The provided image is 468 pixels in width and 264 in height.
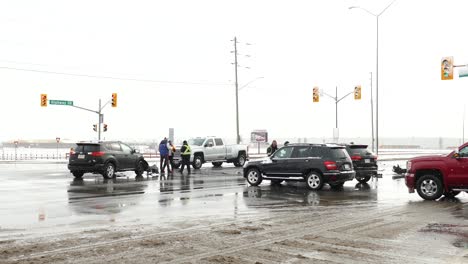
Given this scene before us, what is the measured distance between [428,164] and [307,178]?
418cm

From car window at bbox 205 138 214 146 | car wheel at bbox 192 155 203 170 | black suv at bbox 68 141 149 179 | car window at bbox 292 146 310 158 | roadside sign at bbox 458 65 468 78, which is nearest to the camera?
car window at bbox 292 146 310 158

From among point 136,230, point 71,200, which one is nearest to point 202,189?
point 71,200

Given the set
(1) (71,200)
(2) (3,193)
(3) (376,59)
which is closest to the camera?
(1) (71,200)

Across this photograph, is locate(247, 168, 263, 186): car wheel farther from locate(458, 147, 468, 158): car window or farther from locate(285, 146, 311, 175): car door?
locate(458, 147, 468, 158): car window

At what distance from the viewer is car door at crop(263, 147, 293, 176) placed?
686 inches

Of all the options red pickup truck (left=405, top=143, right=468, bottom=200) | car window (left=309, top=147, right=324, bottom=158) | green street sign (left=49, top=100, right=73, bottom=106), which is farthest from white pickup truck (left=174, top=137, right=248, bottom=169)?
green street sign (left=49, top=100, right=73, bottom=106)

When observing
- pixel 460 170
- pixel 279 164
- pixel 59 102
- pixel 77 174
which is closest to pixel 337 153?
pixel 279 164

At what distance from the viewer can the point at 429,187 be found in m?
14.0

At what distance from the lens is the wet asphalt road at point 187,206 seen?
9172mm

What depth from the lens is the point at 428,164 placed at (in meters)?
14.0

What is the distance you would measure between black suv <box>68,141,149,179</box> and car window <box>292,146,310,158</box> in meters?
9.20

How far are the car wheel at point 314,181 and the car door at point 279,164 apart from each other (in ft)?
3.00

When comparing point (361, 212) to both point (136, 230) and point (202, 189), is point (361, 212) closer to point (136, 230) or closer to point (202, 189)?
point (136, 230)

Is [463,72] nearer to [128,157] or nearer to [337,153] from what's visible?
[337,153]
